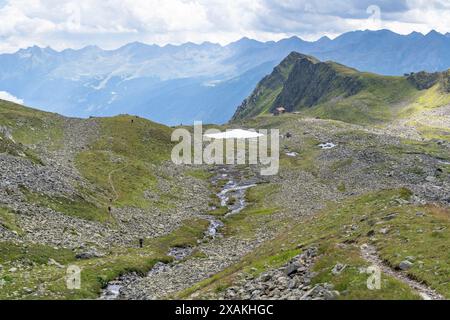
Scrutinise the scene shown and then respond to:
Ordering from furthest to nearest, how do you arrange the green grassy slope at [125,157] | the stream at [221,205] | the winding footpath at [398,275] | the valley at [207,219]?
1. the green grassy slope at [125,157]
2. the stream at [221,205]
3. the valley at [207,219]
4. the winding footpath at [398,275]

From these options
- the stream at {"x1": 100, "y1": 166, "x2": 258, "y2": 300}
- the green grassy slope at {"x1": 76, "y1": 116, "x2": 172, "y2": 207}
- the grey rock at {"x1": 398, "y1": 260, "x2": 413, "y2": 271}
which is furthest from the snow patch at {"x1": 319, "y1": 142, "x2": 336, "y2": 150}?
the grey rock at {"x1": 398, "y1": 260, "x2": 413, "y2": 271}

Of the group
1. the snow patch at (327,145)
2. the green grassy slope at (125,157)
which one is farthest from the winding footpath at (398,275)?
the snow patch at (327,145)

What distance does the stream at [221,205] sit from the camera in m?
44.1

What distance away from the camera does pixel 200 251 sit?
6088 cm

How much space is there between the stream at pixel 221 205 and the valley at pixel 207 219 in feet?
0.89

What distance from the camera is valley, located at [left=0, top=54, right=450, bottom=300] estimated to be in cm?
3362

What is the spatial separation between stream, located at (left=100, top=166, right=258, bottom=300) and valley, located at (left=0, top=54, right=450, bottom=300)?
272 mm

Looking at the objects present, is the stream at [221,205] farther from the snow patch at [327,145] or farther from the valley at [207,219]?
the snow patch at [327,145]

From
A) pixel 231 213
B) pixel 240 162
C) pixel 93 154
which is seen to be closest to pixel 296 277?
pixel 231 213

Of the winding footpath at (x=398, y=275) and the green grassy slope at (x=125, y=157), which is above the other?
the green grassy slope at (x=125, y=157)

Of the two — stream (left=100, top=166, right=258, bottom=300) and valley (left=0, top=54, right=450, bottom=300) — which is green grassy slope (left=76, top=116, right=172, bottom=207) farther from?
stream (left=100, top=166, right=258, bottom=300)

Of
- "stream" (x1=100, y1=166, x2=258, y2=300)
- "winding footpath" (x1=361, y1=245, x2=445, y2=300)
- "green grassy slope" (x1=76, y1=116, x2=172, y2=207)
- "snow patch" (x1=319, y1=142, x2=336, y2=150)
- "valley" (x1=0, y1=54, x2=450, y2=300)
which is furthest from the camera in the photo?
"snow patch" (x1=319, y1=142, x2=336, y2=150)
